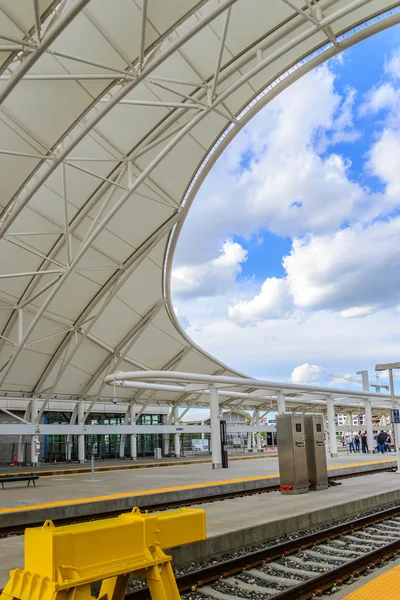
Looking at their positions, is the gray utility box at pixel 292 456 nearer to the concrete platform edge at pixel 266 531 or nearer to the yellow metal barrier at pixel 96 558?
the concrete platform edge at pixel 266 531

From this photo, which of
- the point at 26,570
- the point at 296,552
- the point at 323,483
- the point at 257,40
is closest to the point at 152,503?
the point at 323,483

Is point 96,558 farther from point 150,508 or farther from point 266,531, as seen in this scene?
point 150,508

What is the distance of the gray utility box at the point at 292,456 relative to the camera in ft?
52.9

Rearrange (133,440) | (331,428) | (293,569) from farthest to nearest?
(133,440) < (331,428) < (293,569)

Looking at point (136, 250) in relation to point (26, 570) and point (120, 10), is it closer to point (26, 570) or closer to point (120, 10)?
point (120, 10)

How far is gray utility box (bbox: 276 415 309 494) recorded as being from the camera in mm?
16125

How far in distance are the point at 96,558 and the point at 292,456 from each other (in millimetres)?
12203

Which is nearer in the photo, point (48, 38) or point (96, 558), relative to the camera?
point (96, 558)

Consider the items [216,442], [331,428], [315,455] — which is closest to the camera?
[315,455]

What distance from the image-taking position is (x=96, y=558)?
483cm

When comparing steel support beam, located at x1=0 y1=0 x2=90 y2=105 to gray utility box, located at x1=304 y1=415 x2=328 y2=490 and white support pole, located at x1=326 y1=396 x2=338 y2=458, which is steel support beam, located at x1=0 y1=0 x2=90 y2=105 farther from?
white support pole, located at x1=326 y1=396 x2=338 y2=458

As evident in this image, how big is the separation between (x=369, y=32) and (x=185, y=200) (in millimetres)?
11432

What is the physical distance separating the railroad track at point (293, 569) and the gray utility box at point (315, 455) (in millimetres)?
5712

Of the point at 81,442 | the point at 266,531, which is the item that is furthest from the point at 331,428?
the point at 266,531
